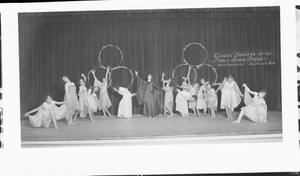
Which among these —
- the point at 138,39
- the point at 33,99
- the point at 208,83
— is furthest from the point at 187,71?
the point at 33,99

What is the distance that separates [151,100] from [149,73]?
0.59 metres

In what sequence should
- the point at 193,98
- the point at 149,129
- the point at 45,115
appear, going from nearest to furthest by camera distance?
the point at 149,129 → the point at 45,115 → the point at 193,98

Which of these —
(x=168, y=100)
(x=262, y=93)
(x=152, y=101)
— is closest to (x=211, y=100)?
(x=168, y=100)

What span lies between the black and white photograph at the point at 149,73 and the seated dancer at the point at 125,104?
0.02m

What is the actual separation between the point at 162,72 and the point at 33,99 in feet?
9.20

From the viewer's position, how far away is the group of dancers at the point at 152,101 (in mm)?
8750

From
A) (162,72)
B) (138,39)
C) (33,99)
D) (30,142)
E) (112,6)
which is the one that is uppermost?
(112,6)

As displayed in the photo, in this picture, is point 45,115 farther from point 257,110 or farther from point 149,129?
point 257,110

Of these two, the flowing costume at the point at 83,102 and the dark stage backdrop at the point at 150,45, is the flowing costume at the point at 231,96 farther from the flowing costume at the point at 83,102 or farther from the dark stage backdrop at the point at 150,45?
the flowing costume at the point at 83,102

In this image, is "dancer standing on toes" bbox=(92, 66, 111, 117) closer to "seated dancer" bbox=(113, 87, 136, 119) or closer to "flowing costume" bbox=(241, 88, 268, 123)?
"seated dancer" bbox=(113, 87, 136, 119)

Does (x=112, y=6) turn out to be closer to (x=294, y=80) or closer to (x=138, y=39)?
(x=138, y=39)

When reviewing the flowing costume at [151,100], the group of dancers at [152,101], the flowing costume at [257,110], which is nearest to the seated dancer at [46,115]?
the group of dancers at [152,101]

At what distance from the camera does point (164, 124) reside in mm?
8688

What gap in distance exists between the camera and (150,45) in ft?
29.4
